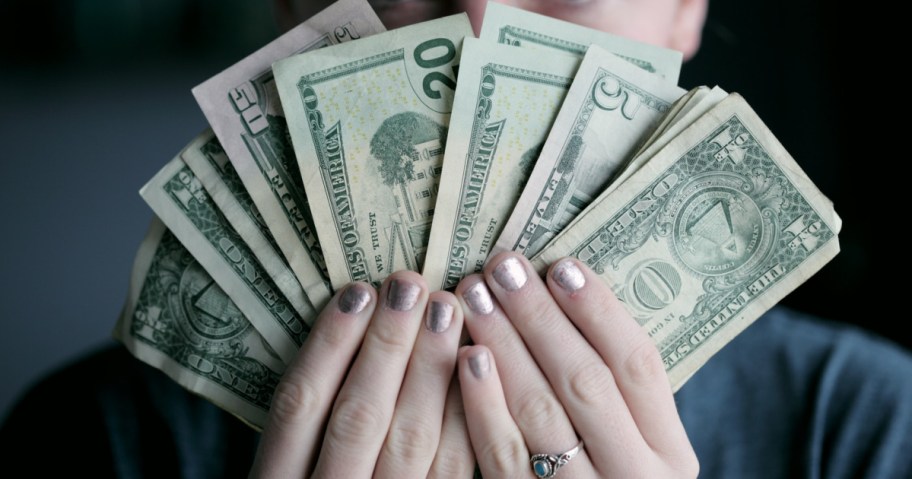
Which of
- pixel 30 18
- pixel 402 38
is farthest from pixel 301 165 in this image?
pixel 30 18

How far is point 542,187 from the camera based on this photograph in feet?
2.88

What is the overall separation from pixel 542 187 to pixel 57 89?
303cm

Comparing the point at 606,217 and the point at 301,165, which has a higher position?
the point at 301,165

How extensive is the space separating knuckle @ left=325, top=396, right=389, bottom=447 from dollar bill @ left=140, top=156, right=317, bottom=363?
0.13 meters

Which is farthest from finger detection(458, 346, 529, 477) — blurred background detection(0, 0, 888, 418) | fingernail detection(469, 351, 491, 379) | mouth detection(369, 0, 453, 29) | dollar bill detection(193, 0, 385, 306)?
blurred background detection(0, 0, 888, 418)

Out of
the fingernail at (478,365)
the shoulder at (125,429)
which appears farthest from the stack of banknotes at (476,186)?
the shoulder at (125,429)

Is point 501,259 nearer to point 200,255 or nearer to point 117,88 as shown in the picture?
point 200,255

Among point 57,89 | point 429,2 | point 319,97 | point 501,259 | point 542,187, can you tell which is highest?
point 57,89

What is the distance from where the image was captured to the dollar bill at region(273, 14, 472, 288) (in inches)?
35.2

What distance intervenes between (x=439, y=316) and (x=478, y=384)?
0.08m

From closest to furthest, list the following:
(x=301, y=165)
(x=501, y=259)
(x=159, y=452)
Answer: (x=501, y=259) → (x=301, y=165) → (x=159, y=452)

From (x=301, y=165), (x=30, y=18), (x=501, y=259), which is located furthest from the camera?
(x=30, y=18)

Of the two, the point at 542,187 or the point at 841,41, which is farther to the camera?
→ the point at 841,41

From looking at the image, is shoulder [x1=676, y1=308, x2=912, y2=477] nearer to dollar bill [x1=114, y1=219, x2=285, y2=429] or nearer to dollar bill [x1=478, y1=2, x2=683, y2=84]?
dollar bill [x1=478, y1=2, x2=683, y2=84]
